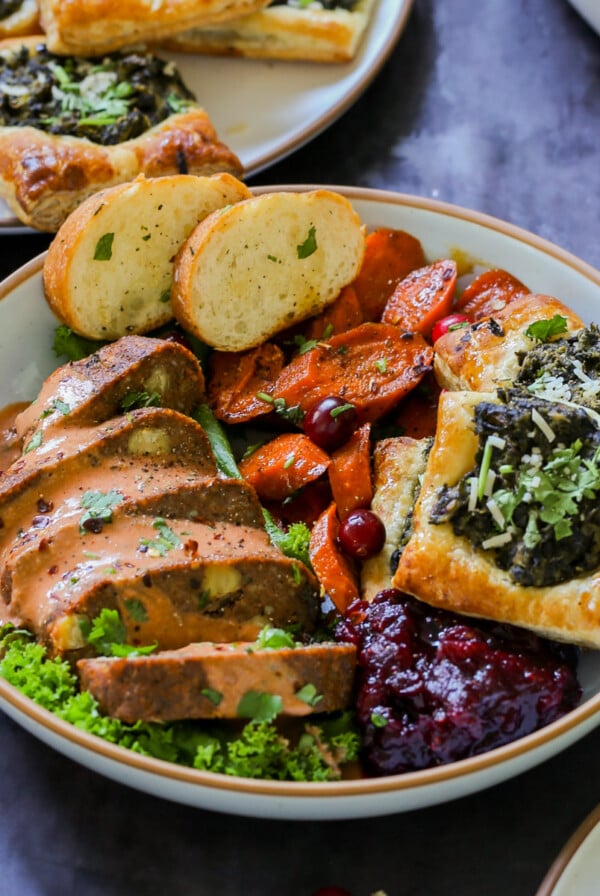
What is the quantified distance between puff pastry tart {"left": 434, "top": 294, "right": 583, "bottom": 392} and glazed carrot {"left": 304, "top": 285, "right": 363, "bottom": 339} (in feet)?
1.47

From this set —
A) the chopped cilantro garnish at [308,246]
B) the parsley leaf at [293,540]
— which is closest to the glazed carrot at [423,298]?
the chopped cilantro garnish at [308,246]

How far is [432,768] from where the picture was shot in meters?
2.67

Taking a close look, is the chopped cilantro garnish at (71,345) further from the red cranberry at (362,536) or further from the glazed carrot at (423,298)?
the red cranberry at (362,536)

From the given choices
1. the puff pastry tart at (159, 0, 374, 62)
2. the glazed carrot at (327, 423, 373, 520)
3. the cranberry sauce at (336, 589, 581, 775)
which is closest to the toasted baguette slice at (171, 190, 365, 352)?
the glazed carrot at (327, 423, 373, 520)

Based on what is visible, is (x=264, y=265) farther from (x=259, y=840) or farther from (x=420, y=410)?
(x=259, y=840)

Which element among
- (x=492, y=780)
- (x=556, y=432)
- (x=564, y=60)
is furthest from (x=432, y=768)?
(x=564, y=60)

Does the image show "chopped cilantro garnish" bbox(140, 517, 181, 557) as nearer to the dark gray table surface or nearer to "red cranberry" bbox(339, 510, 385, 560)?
"red cranberry" bbox(339, 510, 385, 560)

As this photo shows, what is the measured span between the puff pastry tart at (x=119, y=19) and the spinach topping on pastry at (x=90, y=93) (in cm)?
7

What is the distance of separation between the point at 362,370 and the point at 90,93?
2.04 metres

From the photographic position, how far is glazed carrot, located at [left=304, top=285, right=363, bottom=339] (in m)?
3.96

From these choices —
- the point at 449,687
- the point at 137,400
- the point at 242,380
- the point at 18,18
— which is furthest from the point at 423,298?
the point at 18,18

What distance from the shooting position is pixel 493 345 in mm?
3525

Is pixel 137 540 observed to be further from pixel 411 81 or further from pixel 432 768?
pixel 411 81

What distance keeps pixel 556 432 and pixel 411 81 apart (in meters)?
3.15
